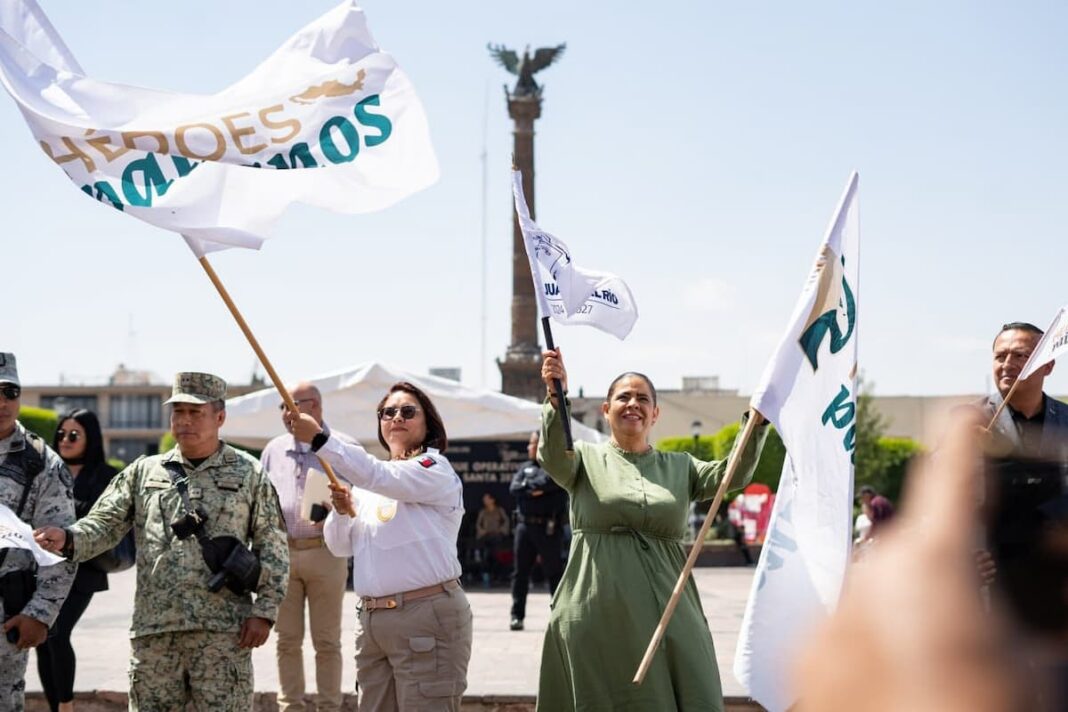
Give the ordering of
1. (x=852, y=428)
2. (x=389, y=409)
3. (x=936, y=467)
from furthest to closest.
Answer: (x=389, y=409) < (x=852, y=428) < (x=936, y=467)

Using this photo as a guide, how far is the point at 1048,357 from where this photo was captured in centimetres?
461

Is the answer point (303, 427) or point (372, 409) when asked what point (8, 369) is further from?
point (372, 409)

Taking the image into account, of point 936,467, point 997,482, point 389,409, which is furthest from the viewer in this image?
point 389,409

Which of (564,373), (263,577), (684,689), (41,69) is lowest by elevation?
(684,689)

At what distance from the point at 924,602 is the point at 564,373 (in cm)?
389

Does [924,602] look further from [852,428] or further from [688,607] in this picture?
[688,607]

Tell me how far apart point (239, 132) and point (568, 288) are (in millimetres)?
1586

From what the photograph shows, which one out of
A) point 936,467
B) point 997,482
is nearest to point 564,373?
point 997,482

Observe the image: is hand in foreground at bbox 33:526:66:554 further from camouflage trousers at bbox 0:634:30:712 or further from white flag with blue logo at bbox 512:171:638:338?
white flag with blue logo at bbox 512:171:638:338

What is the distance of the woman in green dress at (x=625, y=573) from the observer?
5.15 meters

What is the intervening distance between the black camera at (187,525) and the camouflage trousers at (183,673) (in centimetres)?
38

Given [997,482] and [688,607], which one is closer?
[997,482]

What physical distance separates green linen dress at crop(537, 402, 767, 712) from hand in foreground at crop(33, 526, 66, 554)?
6.27ft

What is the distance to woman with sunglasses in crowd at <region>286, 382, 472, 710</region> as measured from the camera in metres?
5.44
